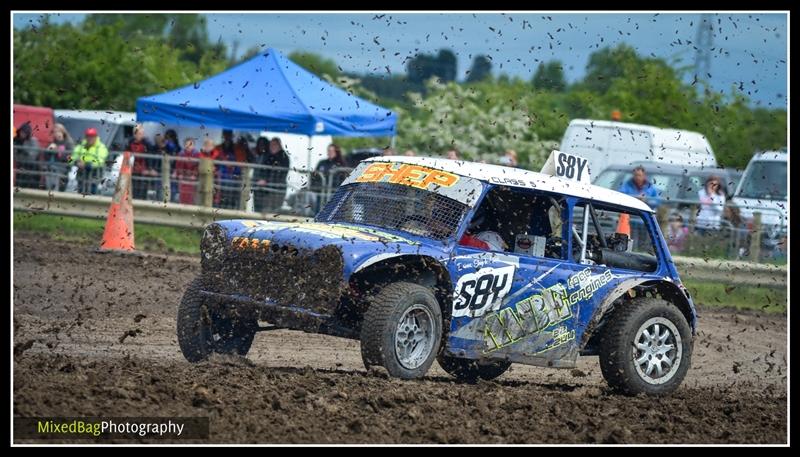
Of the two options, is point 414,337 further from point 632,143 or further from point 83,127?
point 83,127

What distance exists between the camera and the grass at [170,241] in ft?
59.9

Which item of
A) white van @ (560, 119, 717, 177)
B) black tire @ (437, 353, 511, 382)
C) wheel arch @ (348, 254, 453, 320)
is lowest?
black tire @ (437, 353, 511, 382)

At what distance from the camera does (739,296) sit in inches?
739

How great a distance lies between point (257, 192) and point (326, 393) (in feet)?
35.9

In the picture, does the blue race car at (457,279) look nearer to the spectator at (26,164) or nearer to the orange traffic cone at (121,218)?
the orange traffic cone at (121,218)

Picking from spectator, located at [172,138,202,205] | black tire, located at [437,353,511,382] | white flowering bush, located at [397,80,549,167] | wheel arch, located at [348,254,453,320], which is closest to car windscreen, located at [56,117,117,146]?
spectator, located at [172,138,202,205]

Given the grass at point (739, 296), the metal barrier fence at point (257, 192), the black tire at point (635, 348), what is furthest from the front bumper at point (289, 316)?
the grass at point (739, 296)

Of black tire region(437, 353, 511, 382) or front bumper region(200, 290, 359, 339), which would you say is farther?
black tire region(437, 353, 511, 382)

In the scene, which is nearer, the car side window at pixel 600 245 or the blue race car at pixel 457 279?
the blue race car at pixel 457 279

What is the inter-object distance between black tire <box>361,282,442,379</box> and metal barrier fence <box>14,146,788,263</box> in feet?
31.7

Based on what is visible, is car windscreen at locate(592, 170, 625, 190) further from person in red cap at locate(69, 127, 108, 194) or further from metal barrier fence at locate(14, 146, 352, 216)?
person in red cap at locate(69, 127, 108, 194)

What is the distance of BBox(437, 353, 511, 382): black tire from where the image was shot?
10312 mm

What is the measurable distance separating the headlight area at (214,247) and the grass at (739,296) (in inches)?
389
